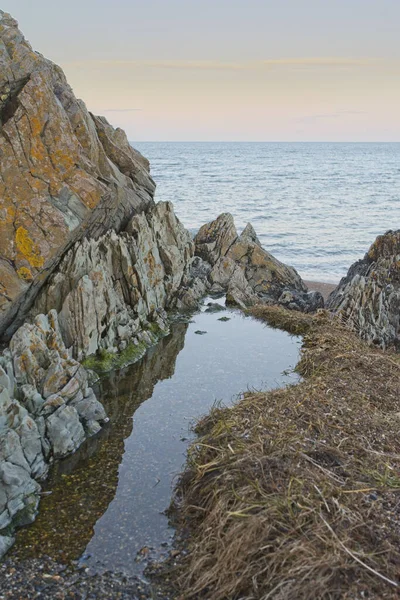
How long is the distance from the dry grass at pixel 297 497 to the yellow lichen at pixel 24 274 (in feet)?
18.4

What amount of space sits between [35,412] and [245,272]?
14.8 m

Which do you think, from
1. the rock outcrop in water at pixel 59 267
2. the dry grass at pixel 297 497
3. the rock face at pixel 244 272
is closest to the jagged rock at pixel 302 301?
the rock face at pixel 244 272

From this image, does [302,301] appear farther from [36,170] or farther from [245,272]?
[36,170]

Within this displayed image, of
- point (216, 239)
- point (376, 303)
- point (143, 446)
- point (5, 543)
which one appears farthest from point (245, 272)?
point (5, 543)

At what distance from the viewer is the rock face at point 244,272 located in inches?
832

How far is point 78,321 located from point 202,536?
7459 millimetres

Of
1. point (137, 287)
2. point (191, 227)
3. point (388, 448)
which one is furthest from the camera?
point (191, 227)

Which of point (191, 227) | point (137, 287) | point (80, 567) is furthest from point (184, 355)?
point (191, 227)

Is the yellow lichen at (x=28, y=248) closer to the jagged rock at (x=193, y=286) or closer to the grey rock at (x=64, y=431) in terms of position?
the grey rock at (x=64, y=431)

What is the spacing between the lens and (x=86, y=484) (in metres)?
9.34

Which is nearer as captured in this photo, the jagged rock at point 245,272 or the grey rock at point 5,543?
the grey rock at point 5,543

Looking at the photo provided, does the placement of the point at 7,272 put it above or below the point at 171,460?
above

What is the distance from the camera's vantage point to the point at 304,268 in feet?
112

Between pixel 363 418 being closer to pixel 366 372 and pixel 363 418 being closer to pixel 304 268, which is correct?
pixel 366 372
